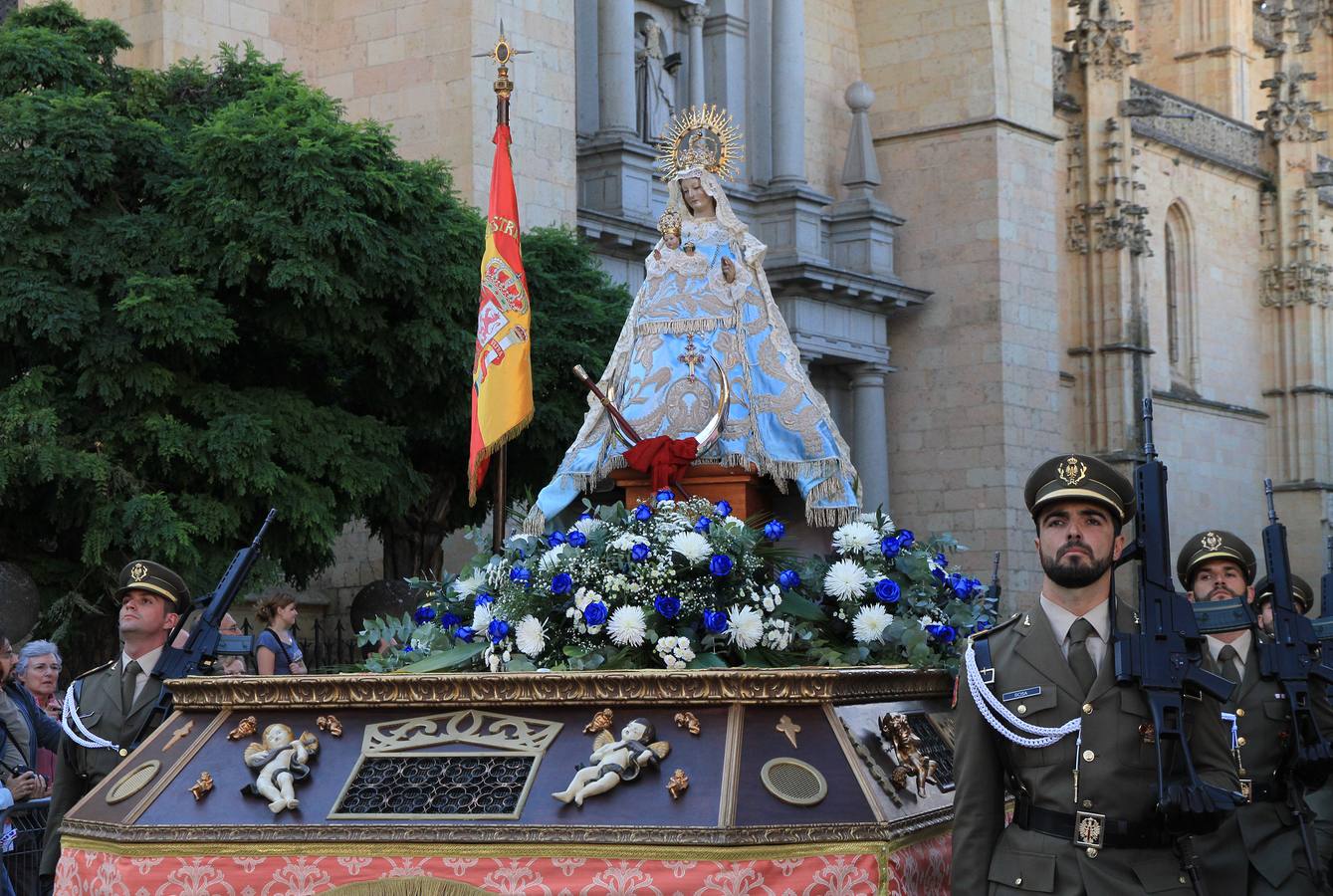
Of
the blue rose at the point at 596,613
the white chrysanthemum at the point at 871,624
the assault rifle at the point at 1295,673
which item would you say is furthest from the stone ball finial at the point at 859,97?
the assault rifle at the point at 1295,673

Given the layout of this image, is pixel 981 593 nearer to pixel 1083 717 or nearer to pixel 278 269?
pixel 1083 717

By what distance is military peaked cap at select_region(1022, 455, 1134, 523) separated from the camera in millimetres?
5465

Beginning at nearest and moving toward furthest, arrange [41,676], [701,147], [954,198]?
[41,676] → [701,147] → [954,198]

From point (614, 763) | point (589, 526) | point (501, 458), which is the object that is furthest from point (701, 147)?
point (614, 763)

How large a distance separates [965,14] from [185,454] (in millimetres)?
18395

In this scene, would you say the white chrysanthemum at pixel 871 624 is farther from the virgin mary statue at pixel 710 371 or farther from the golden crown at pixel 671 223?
the golden crown at pixel 671 223

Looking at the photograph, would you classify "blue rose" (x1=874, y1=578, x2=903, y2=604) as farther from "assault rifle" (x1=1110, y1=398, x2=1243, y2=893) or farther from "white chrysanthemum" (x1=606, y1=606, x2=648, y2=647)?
"assault rifle" (x1=1110, y1=398, x2=1243, y2=893)

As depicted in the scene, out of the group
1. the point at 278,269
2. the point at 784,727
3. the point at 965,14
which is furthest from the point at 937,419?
the point at 784,727

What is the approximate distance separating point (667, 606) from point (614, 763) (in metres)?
1.00

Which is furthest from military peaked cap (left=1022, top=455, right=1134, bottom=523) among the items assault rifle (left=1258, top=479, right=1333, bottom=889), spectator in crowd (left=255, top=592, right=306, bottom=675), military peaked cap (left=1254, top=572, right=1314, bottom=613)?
spectator in crowd (left=255, top=592, right=306, bottom=675)

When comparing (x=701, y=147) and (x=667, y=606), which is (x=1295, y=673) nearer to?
(x=667, y=606)

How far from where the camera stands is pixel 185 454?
1461 cm

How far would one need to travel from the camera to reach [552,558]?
299 inches

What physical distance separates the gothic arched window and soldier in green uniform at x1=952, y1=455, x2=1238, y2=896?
107 ft
